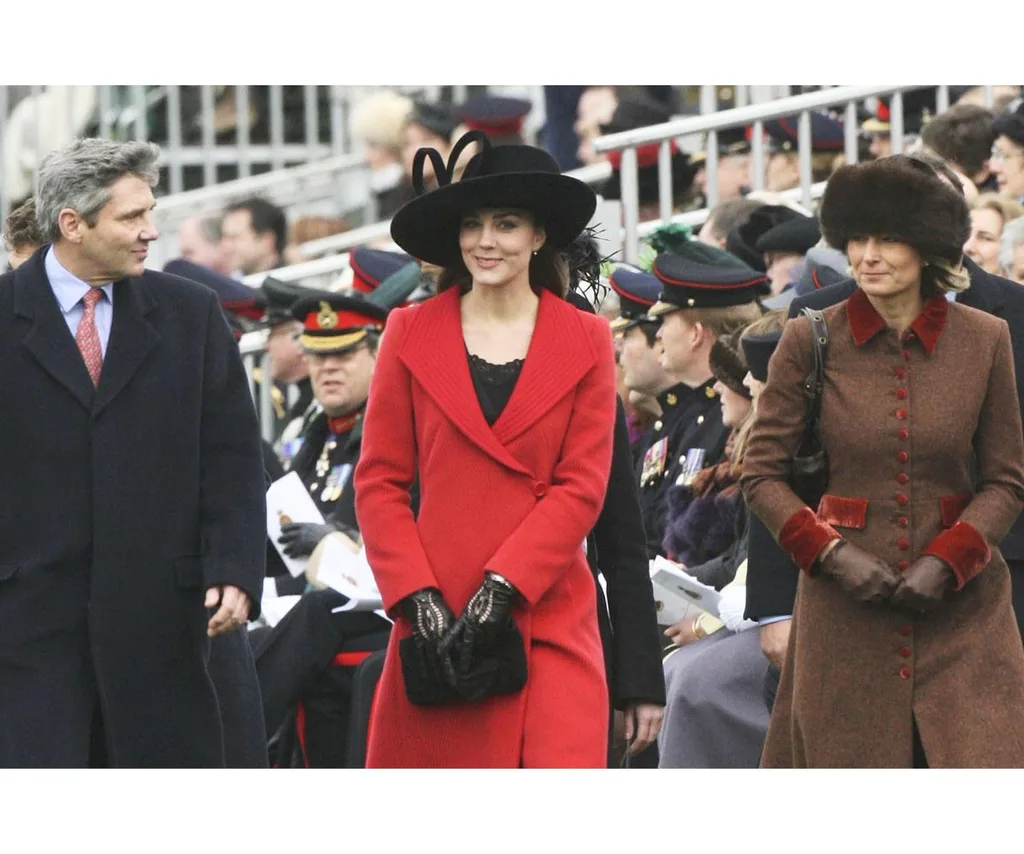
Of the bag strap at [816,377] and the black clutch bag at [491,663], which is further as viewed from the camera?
the bag strap at [816,377]

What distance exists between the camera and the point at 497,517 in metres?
5.72

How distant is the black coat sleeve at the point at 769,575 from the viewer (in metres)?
6.29

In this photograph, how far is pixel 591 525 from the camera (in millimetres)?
5766

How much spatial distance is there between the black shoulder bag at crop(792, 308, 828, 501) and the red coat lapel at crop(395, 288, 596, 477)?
0.53m

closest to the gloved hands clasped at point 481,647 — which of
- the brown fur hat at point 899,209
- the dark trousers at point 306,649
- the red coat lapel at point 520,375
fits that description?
the red coat lapel at point 520,375

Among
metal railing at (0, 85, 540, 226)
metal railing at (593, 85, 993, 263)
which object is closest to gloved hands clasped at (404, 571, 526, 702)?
metal railing at (593, 85, 993, 263)

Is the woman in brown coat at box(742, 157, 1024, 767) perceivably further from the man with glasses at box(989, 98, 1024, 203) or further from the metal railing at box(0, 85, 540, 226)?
the metal railing at box(0, 85, 540, 226)

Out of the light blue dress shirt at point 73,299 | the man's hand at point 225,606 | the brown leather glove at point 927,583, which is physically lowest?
the man's hand at point 225,606

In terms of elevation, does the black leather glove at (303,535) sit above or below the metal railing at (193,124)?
below

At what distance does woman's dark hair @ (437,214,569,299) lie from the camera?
6027mm

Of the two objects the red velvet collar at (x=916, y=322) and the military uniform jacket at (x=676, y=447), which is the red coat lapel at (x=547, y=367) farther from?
the military uniform jacket at (x=676, y=447)

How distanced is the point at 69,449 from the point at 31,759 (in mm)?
760

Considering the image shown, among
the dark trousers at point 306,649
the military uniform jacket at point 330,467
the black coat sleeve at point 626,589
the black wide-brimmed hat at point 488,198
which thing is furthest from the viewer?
the military uniform jacket at point 330,467

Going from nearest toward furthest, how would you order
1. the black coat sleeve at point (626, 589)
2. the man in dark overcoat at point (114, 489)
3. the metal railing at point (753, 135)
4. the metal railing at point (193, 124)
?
the black coat sleeve at point (626, 589) → the man in dark overcoat at point (114, 489) → the metal railing at point (753, 135) → the metal railing at point (193, 124)
